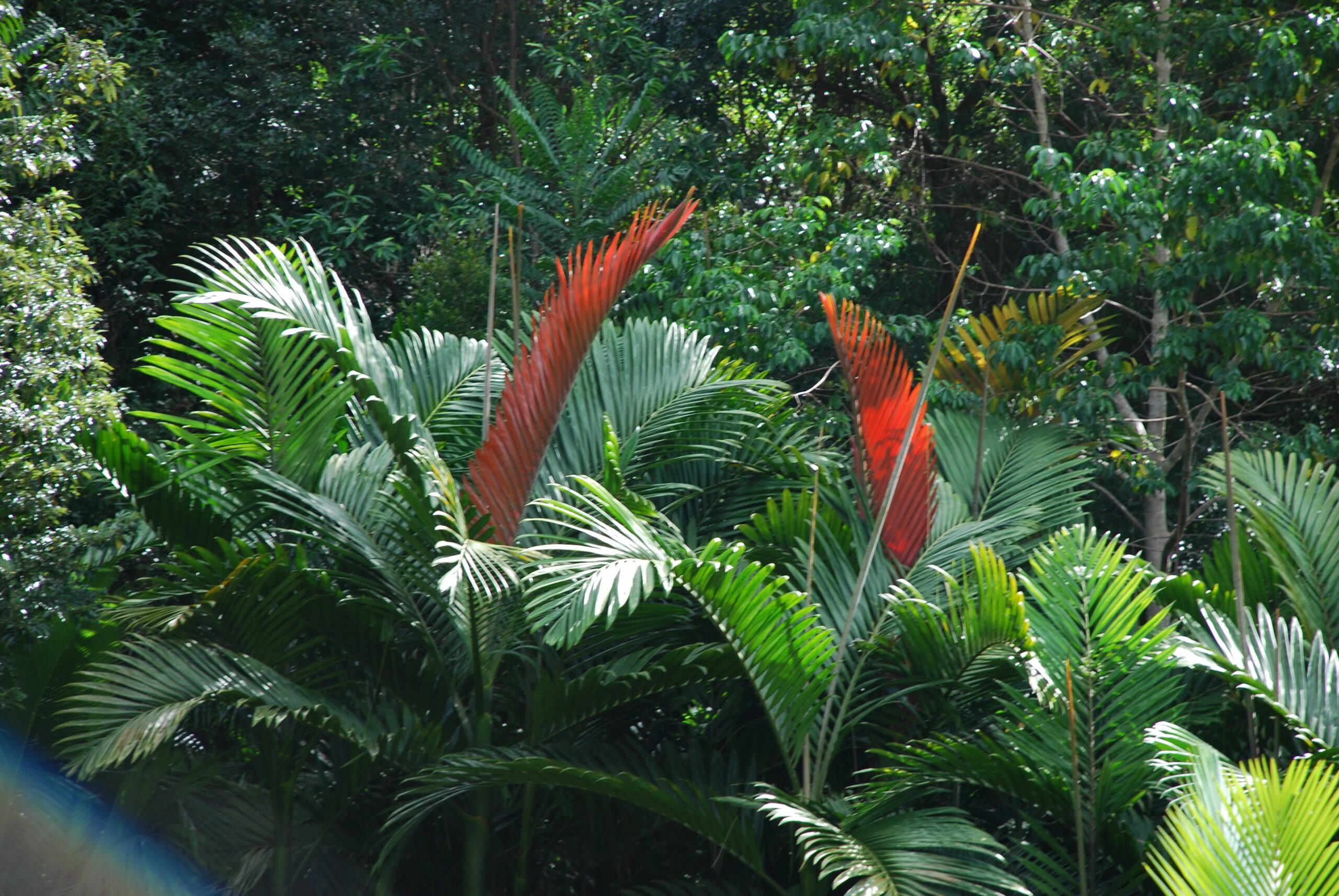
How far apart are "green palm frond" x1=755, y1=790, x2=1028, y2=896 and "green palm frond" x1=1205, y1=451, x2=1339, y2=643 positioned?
5.79ft

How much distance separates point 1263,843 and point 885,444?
81.0 inches

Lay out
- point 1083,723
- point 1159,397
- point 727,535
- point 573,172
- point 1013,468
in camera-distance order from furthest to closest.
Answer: point 573,172 < point 1159,397 < point 1013,468 < point 727,535 < point 1083,723

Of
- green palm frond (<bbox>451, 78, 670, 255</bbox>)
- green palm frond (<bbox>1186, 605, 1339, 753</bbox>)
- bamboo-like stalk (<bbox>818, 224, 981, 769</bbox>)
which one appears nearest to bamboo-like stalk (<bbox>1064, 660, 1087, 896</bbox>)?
green palm frond (<bbox>1186, 605, 1339, 753</bbox>)

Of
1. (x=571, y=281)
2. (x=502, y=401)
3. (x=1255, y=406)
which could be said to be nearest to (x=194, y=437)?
(x=502, y=401)

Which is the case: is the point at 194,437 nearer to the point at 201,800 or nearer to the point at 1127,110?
the point at 201,800

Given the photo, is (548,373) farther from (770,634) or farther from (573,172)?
(573,172)

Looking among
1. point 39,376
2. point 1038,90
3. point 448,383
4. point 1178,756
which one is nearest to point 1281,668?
point 1178,756

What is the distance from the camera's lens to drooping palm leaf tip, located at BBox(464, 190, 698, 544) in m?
4.11

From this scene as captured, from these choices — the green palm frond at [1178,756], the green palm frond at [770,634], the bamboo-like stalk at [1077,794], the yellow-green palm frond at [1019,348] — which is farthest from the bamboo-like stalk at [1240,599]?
the yellow-green palm frond at [1019,348]

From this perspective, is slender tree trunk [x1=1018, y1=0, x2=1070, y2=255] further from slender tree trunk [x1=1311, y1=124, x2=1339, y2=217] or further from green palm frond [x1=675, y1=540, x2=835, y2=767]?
green palm frond [x1=675, y1=540, x2=835, y2=767]

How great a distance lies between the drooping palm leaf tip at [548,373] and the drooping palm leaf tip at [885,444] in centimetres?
86

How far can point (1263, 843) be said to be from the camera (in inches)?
110

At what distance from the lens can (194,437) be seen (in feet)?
15.3

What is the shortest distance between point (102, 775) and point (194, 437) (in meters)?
1.39
